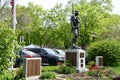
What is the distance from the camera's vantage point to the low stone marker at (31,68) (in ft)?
47.3

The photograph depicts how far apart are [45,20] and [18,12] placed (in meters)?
7.77

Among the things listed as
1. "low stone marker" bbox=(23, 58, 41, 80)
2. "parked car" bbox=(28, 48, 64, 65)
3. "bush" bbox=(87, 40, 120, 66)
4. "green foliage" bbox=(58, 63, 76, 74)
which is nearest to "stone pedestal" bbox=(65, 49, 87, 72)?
"green foliage" bbox=(58, 63, 76, 74)

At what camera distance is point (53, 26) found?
51719 millimetres

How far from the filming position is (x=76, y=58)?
21094mm

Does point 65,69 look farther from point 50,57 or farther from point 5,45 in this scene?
point 5,45

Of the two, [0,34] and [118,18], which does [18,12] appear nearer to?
[118,18]

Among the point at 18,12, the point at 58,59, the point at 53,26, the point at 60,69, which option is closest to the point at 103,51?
the point at 58,59

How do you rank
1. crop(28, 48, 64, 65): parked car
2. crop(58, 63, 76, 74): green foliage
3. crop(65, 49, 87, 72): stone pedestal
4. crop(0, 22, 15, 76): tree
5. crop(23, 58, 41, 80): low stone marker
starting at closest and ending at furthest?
crop(0, 22, 15, 76): tree, crop(23, 58, 41, 80): low stone marker, crop(58, 63, 76, 74): green foliage, crop(65, 49, 87, 72): stone pedestal, crop(28, 48, 64, 65): parked car

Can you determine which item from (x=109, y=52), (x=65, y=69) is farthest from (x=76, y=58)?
(x=109, y=52)

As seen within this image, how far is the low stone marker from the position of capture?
14.4 meters

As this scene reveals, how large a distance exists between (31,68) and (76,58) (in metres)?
6.42

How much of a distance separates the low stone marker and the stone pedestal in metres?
5.36

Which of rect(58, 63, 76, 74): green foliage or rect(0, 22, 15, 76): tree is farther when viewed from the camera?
rect(58, 63, 76, 74): green foliage

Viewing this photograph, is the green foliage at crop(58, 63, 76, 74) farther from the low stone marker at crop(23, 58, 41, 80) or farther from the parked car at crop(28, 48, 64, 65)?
the parked car at crop(28, 48, 64, 65)
